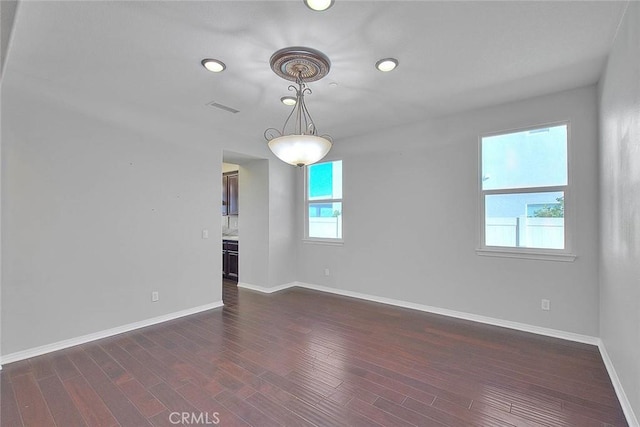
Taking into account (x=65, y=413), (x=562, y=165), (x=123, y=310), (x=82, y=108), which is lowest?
(x=65, y=413)

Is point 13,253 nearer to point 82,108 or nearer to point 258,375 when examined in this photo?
point 82,108

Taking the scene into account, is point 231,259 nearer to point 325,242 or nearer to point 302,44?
point 325,242

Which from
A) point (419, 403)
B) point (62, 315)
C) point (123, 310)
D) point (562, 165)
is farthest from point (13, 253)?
point (562, 165)

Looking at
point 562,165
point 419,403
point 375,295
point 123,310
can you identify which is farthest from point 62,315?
point 562,165

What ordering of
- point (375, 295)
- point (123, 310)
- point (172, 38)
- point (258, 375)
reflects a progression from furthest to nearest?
point (375, 295) → point (123, 310) → point (258, 375) → point (172, 38)

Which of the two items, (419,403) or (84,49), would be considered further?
(84,49)

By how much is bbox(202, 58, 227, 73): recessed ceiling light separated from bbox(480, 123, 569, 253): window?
3065mm

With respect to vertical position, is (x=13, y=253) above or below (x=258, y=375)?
above

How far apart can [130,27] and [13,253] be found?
234 centimetres

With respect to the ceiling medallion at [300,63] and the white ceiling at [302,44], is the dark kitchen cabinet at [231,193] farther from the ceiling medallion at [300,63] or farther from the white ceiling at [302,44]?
the ceiling medallion at [300,63]

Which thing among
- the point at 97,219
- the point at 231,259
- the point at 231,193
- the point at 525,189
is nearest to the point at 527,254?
the point at 525,189

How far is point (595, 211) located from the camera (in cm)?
295

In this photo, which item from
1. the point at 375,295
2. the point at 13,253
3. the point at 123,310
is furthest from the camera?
the point at 375,295

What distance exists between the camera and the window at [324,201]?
5.07 m
